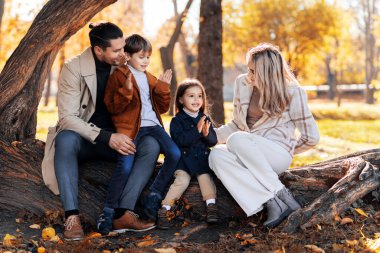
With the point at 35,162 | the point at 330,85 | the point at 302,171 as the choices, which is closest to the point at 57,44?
the point at 35,162

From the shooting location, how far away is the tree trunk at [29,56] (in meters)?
5.68

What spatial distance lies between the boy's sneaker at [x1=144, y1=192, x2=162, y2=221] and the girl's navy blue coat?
35cm

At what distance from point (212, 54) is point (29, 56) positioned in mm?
6468

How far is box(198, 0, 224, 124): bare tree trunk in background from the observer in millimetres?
11664

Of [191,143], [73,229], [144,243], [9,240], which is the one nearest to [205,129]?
[191,143]

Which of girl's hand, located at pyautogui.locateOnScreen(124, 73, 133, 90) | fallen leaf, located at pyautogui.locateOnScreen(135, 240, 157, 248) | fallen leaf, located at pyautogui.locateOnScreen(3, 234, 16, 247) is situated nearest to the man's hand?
girl's hand, located at pyautogui.locateOnScreen(124, 73, 133, 90)

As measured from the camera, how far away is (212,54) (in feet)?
38.7

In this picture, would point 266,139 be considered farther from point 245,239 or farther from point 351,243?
point 351,243

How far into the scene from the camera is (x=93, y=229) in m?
5.09

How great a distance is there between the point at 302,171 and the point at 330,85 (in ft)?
181

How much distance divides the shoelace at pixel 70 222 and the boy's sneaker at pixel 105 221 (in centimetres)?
23

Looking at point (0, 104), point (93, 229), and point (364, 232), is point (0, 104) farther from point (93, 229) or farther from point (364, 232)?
point (364, 232)

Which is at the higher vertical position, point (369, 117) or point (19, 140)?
point (19, 140)

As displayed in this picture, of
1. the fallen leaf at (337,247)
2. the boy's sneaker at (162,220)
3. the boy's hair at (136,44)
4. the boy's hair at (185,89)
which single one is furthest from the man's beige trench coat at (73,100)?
the fallen leaf at (337,247)
